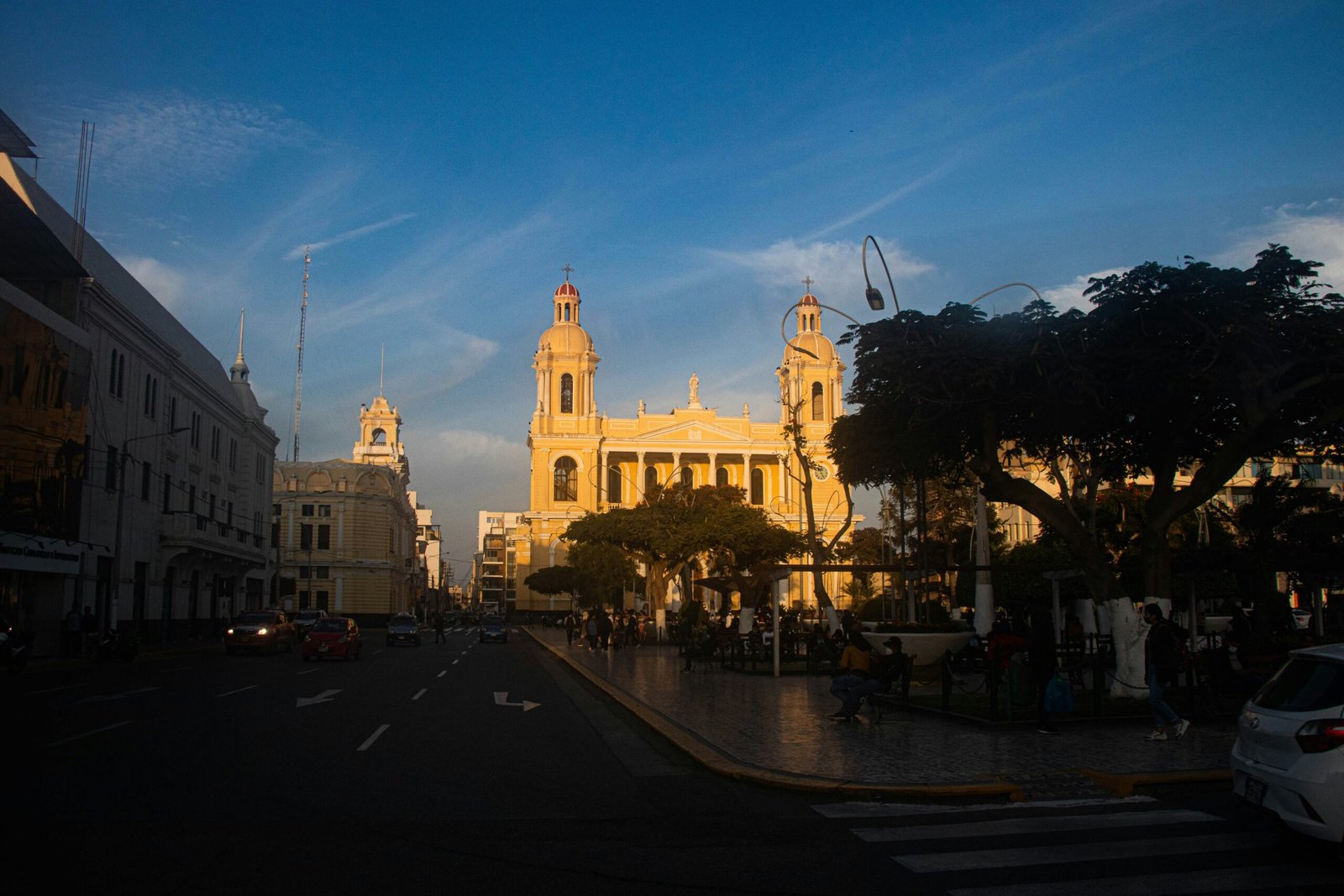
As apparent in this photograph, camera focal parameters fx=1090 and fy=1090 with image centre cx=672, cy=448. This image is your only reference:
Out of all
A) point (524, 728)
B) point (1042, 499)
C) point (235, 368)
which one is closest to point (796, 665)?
point (1042, 499)

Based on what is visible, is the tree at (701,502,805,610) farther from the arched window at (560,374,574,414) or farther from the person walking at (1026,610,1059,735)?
the arched window at (560,374,574,414)

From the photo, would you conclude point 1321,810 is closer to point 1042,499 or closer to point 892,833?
point 892,833

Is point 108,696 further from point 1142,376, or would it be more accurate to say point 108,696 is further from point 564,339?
point 564,339

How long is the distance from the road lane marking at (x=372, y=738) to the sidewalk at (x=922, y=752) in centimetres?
380

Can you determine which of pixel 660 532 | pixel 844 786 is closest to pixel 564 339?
pixel 660 532

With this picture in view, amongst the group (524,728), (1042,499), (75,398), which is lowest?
(524,728)

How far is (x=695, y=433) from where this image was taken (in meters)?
101

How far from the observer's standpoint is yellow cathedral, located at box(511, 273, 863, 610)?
96.3 metres

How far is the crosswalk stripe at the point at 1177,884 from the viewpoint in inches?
263

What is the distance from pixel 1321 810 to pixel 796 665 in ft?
73.5

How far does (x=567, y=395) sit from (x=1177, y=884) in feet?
307

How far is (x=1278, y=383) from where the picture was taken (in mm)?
17344

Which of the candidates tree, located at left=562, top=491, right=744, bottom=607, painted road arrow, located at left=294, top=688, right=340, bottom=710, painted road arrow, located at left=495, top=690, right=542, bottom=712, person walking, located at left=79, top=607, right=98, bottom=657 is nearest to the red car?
person walking, located at left=79, top=607, right=98, bottom=657

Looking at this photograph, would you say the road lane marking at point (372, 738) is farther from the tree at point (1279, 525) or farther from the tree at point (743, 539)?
the tree at point (743, 539)
